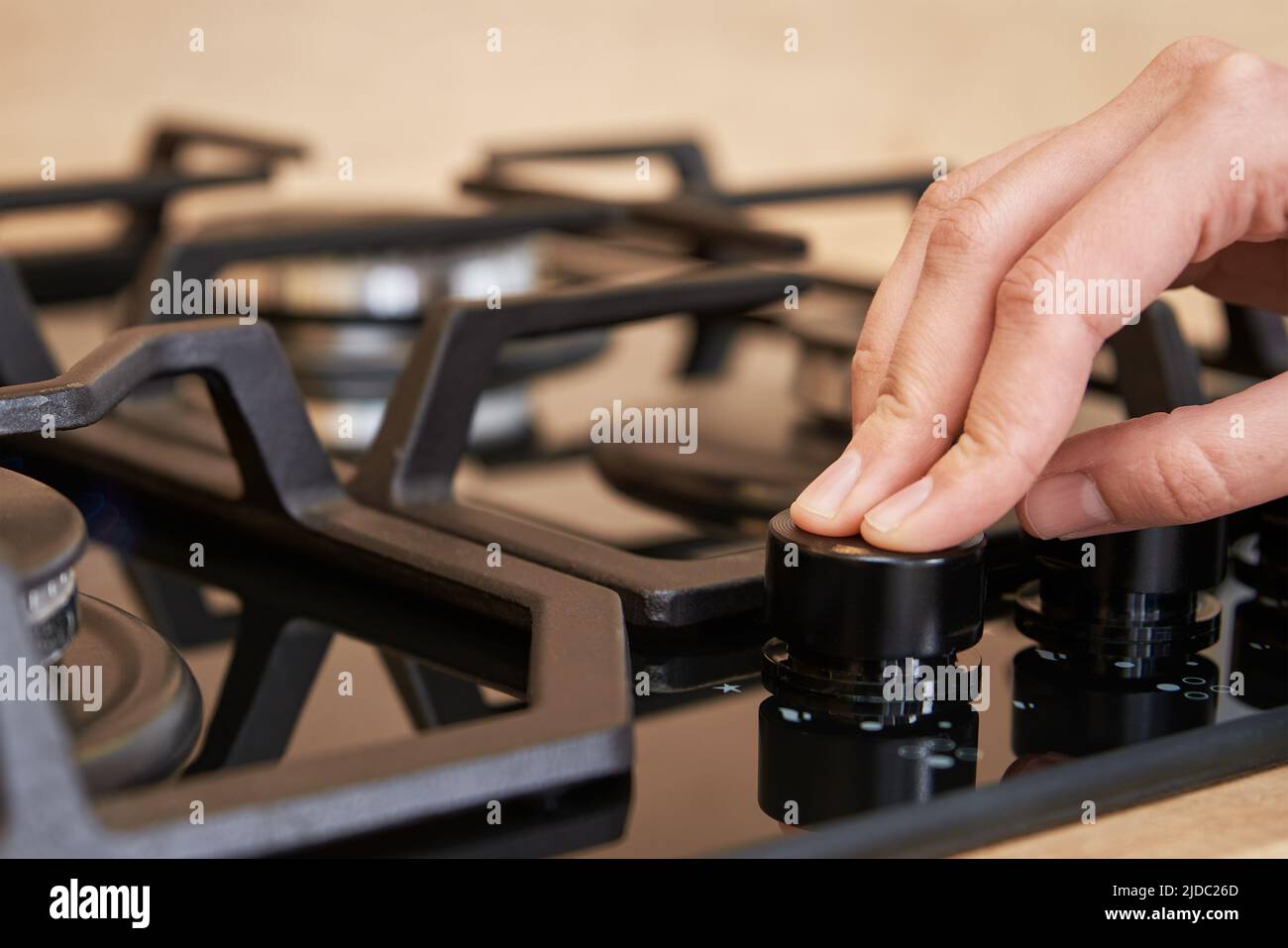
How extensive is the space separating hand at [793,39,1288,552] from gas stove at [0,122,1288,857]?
0.08 feet

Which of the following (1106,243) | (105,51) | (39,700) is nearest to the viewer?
(39,700)

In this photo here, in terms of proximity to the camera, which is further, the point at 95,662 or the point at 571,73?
the point at 571,73

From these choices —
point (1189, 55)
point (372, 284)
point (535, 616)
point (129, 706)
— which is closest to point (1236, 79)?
point (1189, 55)

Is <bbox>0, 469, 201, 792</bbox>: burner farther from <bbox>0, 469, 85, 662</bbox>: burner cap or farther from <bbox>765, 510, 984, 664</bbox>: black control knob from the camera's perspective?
<bbox>765, 510, 984, 664</bbox>: black control knob

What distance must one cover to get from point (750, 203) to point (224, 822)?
91cm

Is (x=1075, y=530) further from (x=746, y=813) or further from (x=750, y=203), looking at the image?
(x=750, y=203)

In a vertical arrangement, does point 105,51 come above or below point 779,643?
above

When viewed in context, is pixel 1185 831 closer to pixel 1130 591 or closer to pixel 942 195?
pixel 1130 591

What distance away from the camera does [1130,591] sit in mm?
528

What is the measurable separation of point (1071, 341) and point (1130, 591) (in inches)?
3.9

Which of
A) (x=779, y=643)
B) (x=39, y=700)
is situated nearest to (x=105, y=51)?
(x=779, y=643)

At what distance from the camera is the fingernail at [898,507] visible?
0.45m
